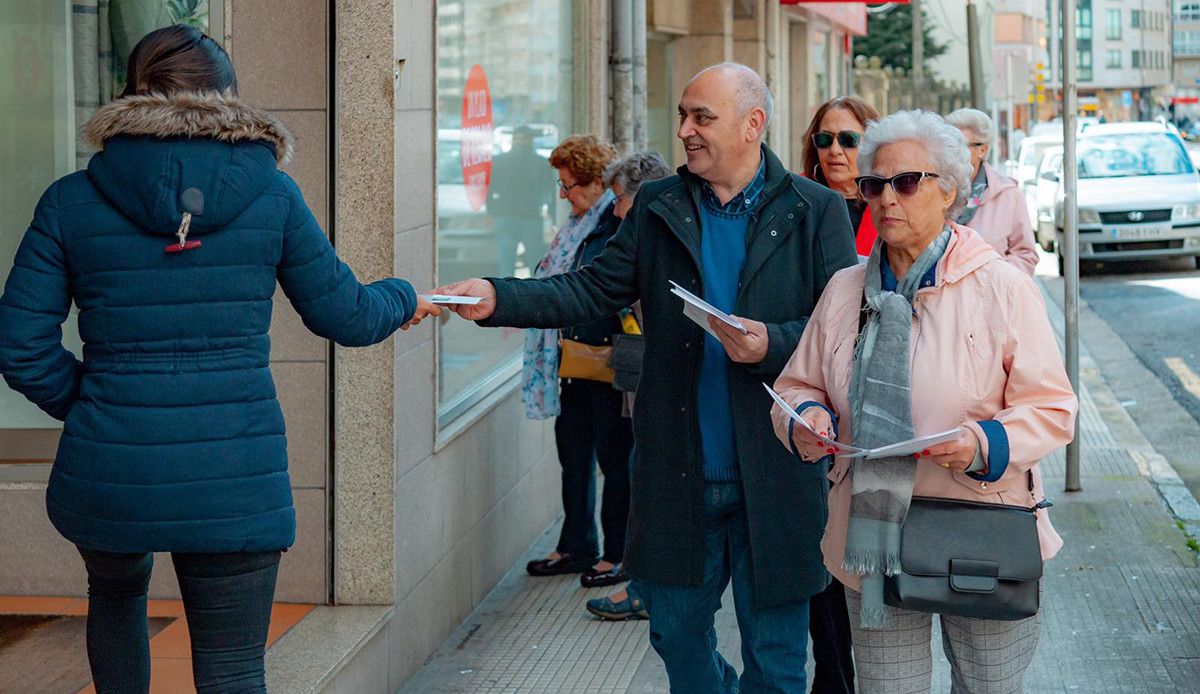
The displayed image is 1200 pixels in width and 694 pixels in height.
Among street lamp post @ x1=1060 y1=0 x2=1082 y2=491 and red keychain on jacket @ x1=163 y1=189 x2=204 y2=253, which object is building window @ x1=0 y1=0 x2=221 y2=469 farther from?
street lamp post @ x1=1060 y1=0 x2=1082 y2=491

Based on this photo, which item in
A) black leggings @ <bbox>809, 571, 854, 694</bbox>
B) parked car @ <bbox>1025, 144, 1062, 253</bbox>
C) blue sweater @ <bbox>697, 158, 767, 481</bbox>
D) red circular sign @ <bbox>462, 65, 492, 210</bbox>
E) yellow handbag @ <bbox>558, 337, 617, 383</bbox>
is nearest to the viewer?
blue sweater @ <bbox>697, 158, 767, 481</bbox>

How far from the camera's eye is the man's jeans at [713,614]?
4.15 m

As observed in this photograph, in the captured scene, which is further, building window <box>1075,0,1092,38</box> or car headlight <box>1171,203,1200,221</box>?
building window <box>1075,0,1092,38</box>

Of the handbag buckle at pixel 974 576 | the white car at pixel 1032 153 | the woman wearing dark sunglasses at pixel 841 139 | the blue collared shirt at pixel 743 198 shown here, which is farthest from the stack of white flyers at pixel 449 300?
the white car at pixel 1032 153

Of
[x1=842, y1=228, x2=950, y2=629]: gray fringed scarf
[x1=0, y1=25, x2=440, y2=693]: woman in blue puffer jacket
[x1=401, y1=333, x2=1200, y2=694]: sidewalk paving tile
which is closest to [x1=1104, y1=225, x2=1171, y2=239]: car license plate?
[x1=401, y1=333, x2=1200, y2=694]: sidewalk paving tile

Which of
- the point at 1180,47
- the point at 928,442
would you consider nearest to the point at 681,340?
the point at 928,442

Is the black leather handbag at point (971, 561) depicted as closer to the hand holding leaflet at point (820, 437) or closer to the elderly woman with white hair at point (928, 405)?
the elderly woman with white hair at point (928, 405)

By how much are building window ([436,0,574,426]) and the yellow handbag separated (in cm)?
41

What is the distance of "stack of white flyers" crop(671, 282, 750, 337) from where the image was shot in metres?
3.77

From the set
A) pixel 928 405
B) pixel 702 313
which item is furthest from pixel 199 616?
pixel 928 405

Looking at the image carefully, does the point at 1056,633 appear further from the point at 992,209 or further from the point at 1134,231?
the point at 1134,231

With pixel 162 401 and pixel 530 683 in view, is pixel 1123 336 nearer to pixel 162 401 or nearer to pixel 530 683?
pixel 530 683

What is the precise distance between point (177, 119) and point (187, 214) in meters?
0.19

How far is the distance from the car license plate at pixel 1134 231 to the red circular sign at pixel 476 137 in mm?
15053
